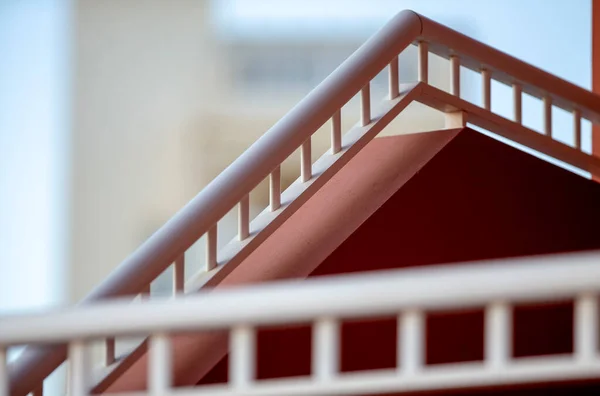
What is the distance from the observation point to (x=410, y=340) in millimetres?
726

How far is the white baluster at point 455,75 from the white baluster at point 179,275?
70 centimetres

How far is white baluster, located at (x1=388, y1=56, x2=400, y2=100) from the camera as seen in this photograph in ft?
5.21

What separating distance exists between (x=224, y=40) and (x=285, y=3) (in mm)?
945

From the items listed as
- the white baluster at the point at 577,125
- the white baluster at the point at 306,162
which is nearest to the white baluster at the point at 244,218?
the white baluster at the point at 306,162

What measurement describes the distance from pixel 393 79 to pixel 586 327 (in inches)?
37.6

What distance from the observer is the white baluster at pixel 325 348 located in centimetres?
73

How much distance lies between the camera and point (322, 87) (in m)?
1.46

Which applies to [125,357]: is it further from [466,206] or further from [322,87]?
[466,206]

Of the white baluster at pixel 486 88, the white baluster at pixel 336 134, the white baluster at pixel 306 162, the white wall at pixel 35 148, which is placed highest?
the white wall at pixel 35 148

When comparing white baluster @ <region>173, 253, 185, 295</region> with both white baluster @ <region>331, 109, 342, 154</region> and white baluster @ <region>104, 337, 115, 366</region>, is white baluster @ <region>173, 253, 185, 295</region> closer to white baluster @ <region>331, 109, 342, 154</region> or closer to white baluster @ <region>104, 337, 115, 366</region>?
white baluster @ <region>104, 337, 115, 366</region>

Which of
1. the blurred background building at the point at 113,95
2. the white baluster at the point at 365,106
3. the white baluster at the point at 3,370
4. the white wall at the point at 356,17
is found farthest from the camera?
the blurred background building at the point at 113,95

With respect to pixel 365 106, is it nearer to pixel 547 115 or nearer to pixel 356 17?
pixel 547 115

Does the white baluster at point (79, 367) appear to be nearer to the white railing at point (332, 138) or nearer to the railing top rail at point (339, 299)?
the railing top rail at point (339, 299)

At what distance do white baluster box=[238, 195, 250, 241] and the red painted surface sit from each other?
154 millimetres
